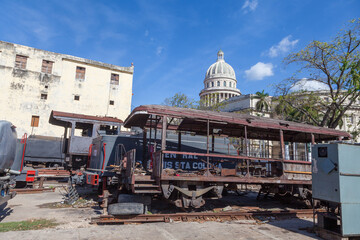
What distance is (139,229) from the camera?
632 centimetres

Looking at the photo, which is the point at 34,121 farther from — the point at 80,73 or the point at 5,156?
the point at 5,156

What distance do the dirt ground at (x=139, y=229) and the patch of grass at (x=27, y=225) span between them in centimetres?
23

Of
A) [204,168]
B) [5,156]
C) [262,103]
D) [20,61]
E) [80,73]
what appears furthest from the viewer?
[262,103]

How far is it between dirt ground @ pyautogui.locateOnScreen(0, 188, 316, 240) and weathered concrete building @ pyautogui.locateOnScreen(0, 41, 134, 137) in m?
18.3

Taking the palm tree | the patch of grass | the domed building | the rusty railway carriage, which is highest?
the domed building

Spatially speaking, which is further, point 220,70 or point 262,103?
point 220,70

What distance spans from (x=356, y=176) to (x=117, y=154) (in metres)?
7.49

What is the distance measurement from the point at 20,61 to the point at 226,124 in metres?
23.3

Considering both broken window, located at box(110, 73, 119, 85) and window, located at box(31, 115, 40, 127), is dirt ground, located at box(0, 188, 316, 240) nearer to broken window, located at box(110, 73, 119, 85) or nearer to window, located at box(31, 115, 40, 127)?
window, located at box(31, 115, 40, 127)

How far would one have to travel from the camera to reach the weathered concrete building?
942 inches

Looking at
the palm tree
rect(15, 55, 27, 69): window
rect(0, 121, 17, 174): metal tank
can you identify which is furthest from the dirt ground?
the palm tree

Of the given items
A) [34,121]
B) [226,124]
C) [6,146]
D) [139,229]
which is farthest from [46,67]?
[139,229]

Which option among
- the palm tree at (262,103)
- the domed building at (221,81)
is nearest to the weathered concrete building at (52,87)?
the palm tree at (262,103)

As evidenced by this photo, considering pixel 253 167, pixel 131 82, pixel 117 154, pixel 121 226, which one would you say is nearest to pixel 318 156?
pixel 253 167
